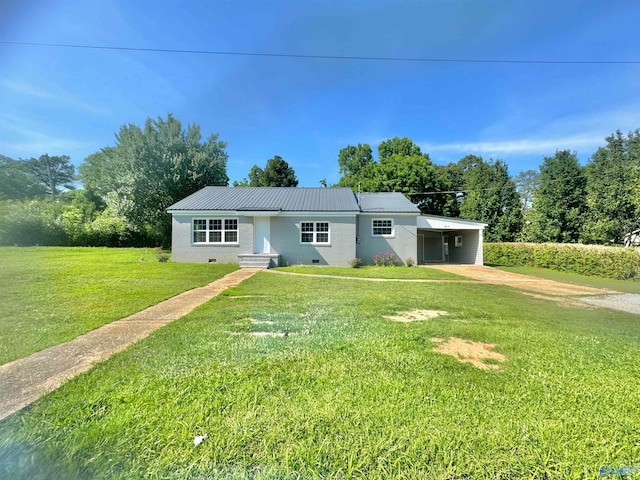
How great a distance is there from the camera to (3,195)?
290cm

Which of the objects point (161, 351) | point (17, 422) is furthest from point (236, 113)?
point (17, 422)

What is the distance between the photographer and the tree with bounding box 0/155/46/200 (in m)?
2.85

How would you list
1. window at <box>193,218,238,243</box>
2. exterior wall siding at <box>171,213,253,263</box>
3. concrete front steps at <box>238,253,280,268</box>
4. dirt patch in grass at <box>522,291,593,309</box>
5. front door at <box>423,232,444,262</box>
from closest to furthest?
dirt patch in grass at <box>522,291,593,309</box>, concrete front steps at <box>238,253,280,268</box>, exterior wall siding at <box>171,213,253,263</box>, window at <box>193,218,238,243</box>, front door at <box>423,232,444,262</box>

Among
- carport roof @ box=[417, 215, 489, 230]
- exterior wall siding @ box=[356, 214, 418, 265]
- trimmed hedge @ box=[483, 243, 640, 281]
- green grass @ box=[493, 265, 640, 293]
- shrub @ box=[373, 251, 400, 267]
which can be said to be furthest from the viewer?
carport roof @ box=[417, 215, 489, 230]

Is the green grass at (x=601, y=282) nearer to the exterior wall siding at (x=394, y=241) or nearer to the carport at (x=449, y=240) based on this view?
the carport at (x=449, y=240)

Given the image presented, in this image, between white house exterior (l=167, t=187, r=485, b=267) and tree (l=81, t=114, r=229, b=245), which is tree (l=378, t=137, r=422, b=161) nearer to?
tree (l=81, t=114, r=229, b=245)

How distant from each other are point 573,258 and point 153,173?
101 ft

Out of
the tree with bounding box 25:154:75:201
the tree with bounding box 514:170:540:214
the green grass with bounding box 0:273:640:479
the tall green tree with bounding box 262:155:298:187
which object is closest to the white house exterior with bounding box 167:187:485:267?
the tree with bounding box 25:154:75:201

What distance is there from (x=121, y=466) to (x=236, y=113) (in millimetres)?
8901

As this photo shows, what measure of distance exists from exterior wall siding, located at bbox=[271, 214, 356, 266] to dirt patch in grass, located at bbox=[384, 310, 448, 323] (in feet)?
33.4

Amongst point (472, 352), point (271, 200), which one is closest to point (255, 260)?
point (271, 200)

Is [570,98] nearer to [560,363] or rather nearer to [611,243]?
[560,363]

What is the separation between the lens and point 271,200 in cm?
1802

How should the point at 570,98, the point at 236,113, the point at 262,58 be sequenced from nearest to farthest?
1. the point at 262,58
2. the point at 236,113
3. the point at 570,98
